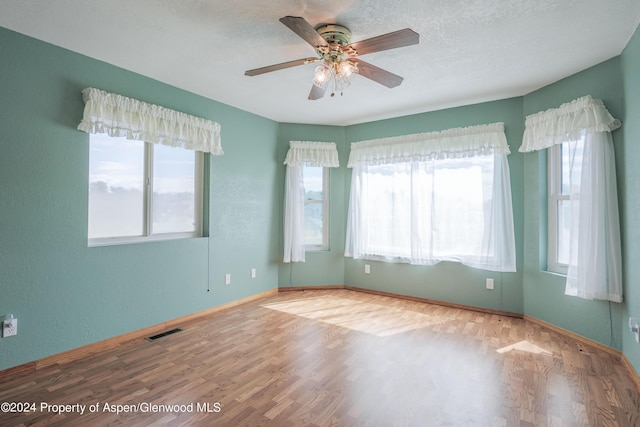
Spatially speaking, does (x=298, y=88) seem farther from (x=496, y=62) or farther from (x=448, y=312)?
(x=448, y=312)

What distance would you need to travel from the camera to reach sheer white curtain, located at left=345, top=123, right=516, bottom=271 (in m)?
3.81

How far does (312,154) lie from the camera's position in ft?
15.9

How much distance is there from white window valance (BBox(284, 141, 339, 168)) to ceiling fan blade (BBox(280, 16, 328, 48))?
265 centimetres

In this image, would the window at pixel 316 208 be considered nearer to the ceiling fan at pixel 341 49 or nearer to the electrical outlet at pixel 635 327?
the ceiling fan at pixel 341 49

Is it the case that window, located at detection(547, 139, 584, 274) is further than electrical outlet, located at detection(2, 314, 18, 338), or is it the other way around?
window, located at detection(547, 139, 584, 274)

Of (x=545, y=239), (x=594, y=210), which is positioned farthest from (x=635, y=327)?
(x=545, y=239)

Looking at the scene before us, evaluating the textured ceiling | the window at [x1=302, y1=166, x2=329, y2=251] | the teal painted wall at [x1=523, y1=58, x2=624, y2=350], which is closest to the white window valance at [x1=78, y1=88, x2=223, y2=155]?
the textured ceiling

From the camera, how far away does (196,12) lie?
2180 mm

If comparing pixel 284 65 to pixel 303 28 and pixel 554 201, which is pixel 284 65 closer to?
pixel 303 28

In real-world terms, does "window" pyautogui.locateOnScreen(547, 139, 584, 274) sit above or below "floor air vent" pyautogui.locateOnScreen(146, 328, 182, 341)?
above

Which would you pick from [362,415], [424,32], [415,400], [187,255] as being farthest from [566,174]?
[187,255]

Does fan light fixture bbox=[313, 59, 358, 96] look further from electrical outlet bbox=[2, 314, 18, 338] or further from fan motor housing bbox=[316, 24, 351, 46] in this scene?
electrical outlet bbox=[2, 314, 18, 338]

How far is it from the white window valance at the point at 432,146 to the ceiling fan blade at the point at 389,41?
7.50 feet

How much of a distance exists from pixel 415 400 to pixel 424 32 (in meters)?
2.56
